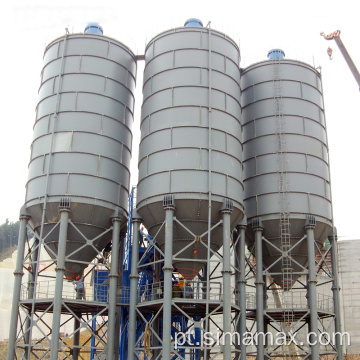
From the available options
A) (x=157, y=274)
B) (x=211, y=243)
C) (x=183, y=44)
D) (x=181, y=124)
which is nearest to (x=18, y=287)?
(x=157, y=274)

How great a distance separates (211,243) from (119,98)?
8415mm

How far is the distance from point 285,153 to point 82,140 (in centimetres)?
988

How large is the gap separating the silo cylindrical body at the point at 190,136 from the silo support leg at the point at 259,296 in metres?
2.20

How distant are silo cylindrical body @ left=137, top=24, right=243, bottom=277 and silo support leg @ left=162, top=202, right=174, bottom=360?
598 mm

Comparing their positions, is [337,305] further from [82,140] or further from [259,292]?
[82,140]

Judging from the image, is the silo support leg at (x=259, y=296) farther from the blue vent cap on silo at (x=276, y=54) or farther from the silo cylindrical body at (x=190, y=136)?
the blue vent cap on silo at (x=276, y=54)

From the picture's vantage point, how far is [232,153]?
74.0 ft

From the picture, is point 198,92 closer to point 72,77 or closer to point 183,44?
point 183,44

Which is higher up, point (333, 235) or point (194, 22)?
point (194, 22)

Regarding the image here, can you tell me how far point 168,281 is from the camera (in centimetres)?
1997

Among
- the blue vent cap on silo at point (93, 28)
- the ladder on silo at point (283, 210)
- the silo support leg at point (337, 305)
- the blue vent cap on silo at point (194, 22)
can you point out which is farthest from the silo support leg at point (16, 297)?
the silo support leg at point (337, 305)

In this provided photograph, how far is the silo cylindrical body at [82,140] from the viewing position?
2198cm

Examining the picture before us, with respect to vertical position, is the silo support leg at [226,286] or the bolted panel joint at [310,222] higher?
the bolted panel joint at [310,222]

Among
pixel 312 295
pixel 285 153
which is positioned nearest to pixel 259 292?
pixel 312 295
